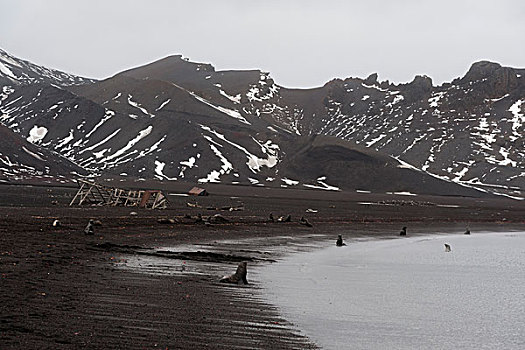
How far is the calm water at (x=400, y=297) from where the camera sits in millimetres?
15609

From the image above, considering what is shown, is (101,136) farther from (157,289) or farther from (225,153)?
(157,289)

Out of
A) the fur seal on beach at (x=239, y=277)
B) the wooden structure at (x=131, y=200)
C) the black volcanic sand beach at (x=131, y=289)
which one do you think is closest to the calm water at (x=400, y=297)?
the fur seal on beach at (x=239, y=277)

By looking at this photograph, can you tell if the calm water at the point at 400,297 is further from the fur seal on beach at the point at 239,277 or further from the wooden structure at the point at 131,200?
the wooden structure at the point at 131,200

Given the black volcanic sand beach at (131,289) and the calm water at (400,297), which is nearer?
the black volcanic sand beach at (131,289)

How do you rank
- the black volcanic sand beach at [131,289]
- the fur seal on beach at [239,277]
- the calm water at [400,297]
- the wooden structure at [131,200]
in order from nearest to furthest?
the black volcanic sand beach at [131,289]
the calm water at [400,297]
the fur seal on beach at [239,277]
the wooden structure at [131,200]

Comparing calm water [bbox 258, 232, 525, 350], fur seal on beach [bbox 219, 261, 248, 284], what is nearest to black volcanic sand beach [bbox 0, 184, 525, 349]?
fur seal on beach [bbox 219, 261, 248, 284]

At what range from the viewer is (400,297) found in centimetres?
2250

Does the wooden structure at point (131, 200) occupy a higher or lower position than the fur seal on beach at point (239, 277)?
higher

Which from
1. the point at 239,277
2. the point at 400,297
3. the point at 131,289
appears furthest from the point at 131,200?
the point at 131,289

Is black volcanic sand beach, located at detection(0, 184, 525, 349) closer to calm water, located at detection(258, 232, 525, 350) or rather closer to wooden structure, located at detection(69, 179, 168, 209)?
calm water, located at detection(258, 232, 525, 350)

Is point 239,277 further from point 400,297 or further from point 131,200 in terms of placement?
point 131,200

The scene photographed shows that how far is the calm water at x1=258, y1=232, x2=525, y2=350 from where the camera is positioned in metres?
15.6

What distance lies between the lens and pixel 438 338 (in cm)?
1571

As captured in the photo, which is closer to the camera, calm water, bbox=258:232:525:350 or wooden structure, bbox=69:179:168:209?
calm water, bbox=258:232:525:350
